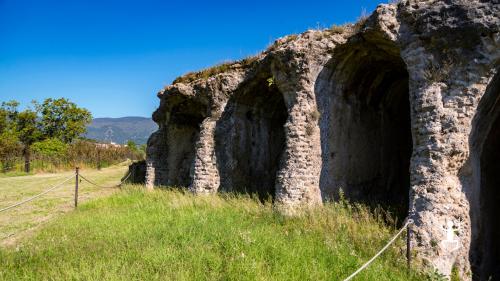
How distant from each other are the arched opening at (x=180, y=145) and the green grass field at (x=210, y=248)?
687 centimetres

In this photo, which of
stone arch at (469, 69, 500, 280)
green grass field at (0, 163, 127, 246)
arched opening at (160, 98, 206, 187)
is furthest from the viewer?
arched opening at (160, 98, 206, 187)

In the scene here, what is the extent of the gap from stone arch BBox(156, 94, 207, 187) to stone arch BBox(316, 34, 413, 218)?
7.90 m

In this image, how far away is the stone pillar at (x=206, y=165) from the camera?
13.1 m

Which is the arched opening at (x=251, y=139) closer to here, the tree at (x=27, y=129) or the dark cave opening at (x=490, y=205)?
the dark cave opening at (x=490, y=205)

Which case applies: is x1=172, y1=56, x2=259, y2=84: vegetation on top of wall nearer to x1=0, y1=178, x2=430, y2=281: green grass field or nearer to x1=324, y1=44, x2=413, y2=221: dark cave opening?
x1=324, y1=44, x2=413, y2=221: dark cave opening

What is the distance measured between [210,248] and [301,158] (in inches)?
152

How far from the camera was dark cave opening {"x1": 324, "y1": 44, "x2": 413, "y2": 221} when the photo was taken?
991cm

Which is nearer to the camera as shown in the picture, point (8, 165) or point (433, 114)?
point (433, 114)

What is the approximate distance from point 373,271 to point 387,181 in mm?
6433

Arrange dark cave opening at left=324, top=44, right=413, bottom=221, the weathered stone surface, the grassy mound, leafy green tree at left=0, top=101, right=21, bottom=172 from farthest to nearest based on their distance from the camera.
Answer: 1. leafy green tree at left=0, top=101, right=21, bottom=172
2. the weathered stone surface
3. dark cave opening at left=324, top=44, right=413, bottom=221
4. the grassy mound

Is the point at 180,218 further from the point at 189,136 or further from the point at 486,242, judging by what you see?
the point at 189,136

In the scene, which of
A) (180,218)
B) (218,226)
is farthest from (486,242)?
(180,218)

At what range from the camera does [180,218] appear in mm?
9344

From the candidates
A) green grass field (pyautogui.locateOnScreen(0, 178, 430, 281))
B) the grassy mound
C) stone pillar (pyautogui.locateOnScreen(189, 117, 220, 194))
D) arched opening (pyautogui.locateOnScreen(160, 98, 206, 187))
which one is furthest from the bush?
the grassy mound
